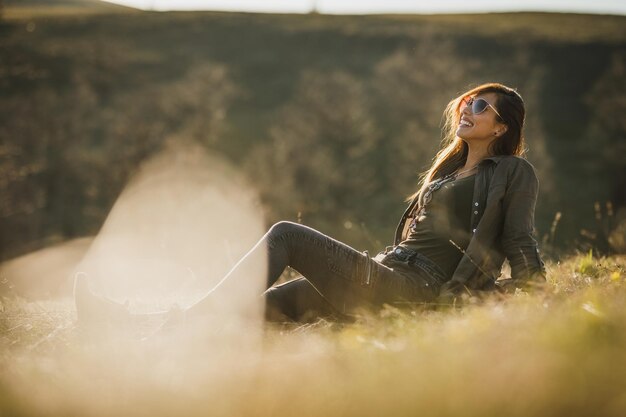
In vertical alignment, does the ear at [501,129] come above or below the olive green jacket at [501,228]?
above

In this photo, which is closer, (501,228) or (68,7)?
(501,228)

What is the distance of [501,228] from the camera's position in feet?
17.4

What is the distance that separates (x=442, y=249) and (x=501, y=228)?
0.49 m

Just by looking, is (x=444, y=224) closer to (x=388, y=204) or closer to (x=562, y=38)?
(x=388, y=204)

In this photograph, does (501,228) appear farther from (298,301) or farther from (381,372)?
(381,372)

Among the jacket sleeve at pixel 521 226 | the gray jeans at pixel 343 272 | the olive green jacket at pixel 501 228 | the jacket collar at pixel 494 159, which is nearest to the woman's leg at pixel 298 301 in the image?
the gray jeans at pixel 343 272

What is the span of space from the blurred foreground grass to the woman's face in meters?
1.99

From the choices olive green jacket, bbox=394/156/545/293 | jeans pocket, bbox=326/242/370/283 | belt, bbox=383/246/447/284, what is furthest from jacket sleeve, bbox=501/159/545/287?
jeans pocket, bbox=326/242/370/283

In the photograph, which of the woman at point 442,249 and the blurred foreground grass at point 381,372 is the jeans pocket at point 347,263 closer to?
the woman at point 442,249

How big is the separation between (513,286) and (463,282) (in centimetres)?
38

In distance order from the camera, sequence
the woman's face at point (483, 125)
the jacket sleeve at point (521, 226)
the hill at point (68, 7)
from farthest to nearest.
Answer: the hill at point (68, 7) < the woman's face at point (483, 125) < the jacket sleeve at point (521, 226)

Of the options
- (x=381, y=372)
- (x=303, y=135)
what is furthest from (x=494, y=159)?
(x=303, y=135)

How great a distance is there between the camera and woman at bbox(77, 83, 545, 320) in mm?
5004

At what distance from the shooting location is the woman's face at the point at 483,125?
5746 mm
